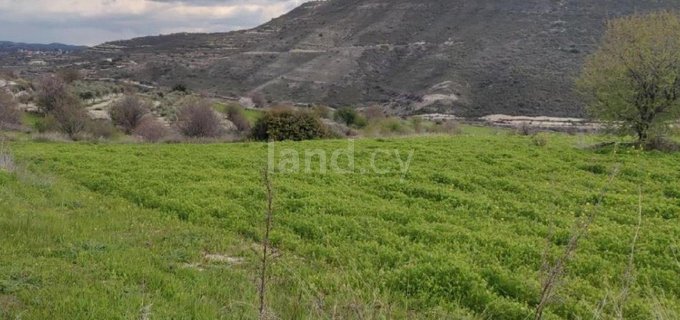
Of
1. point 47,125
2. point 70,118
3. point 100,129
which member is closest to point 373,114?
point 100,129

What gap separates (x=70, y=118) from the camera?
38.5 m

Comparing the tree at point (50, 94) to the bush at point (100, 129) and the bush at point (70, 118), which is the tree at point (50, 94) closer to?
the bush at point (70, 118)

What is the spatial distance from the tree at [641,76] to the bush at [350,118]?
2895cm

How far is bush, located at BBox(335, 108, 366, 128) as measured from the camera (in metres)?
48.6

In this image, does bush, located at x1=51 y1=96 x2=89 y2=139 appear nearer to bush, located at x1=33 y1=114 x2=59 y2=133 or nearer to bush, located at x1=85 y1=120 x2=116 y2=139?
bush, located at x1=33 y1=114 x2=59 y2=133

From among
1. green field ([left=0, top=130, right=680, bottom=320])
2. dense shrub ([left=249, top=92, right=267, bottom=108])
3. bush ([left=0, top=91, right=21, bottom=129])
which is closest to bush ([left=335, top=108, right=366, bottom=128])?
dense shrub ([left=249, top=92, right=267, bottom=108])

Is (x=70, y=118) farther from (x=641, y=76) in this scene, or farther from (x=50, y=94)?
(x=641, y=76)

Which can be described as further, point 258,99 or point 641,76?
point 258,99

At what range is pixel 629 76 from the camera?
1989 cm

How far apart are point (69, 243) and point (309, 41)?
292 feet

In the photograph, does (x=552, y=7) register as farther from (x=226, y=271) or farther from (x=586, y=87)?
(x=226, y=271)

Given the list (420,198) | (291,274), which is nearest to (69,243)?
(291,274)

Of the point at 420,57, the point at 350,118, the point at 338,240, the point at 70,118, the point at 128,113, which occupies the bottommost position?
the point at 350,118

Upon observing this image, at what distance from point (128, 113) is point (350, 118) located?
20.0 metres
